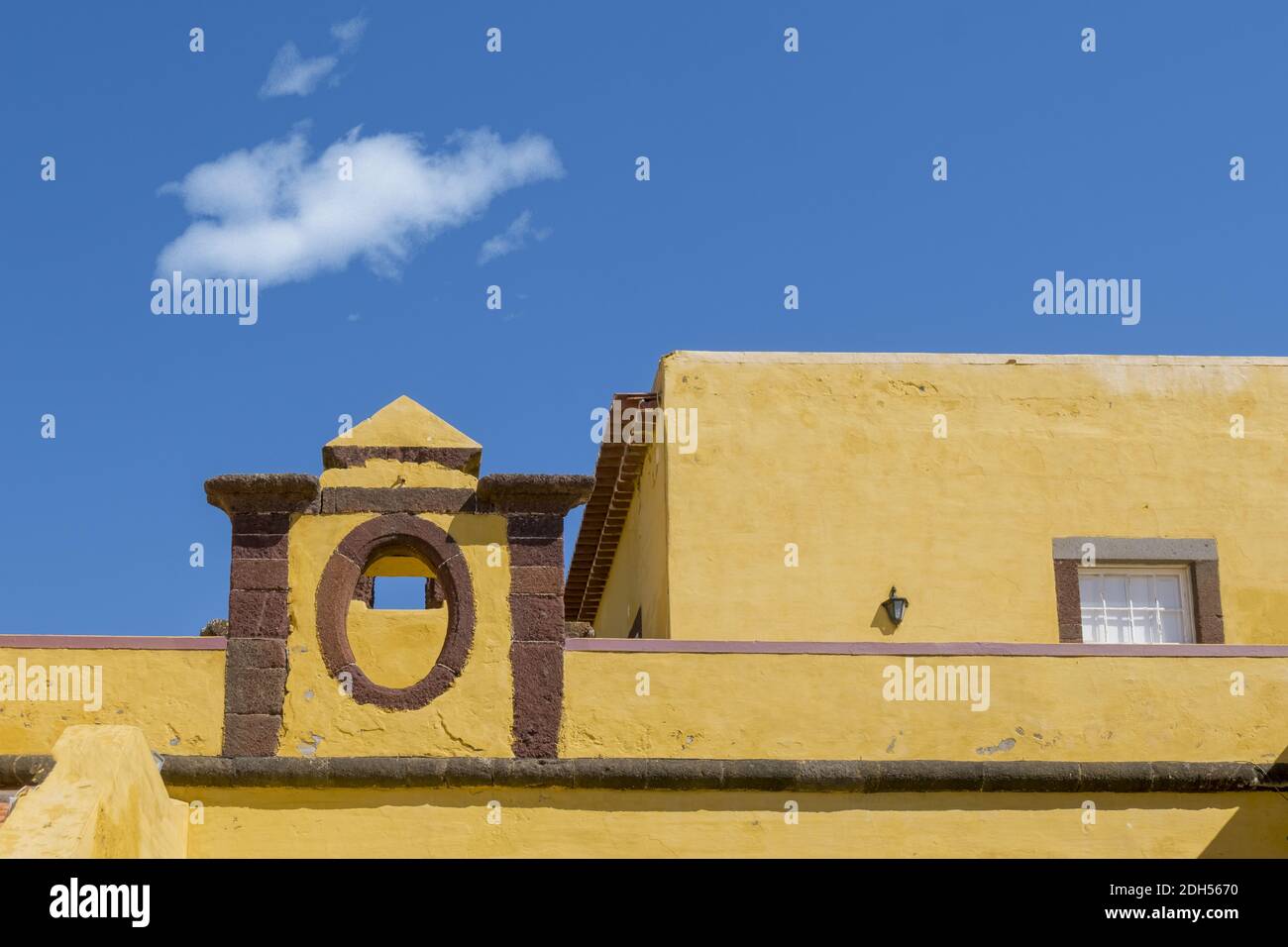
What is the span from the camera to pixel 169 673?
490 inches

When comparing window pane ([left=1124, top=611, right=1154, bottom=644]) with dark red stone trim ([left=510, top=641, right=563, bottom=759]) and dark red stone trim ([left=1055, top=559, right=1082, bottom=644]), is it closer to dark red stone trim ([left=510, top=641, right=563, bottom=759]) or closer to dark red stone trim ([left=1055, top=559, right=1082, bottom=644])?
dark red stone trim ([left=1055, top=559, right=1082, bottom=644])

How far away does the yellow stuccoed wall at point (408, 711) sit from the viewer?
1240cm

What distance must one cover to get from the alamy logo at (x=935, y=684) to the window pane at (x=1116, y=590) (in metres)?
2.53

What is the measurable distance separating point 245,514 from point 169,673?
1.21m

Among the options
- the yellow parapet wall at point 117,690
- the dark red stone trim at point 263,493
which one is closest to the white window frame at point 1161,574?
the dark red stone trim at point 263,493

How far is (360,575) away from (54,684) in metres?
2.16

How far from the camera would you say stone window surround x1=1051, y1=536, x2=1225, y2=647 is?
14688 mm

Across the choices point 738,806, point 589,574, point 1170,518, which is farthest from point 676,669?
point 589,574

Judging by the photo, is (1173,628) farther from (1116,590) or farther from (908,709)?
(908,709)

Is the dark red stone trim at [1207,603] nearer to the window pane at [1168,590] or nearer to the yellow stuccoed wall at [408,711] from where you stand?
the window pane at [1168,590]

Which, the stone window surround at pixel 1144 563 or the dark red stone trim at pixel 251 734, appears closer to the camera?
the dark red stone trim at pixel 251 734

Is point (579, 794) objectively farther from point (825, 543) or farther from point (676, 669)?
point (825, 543)

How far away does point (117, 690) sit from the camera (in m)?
12.4
